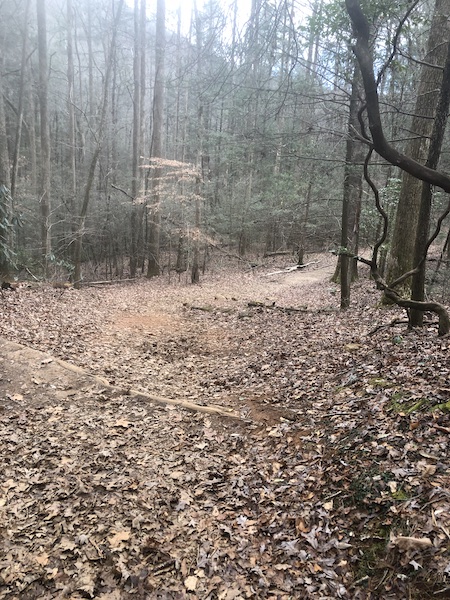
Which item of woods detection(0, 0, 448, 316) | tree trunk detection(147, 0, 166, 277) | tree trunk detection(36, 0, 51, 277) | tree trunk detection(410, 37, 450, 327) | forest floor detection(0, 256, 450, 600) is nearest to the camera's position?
forest floor detection(0, 256, 450, 600)

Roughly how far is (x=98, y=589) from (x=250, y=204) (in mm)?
22199

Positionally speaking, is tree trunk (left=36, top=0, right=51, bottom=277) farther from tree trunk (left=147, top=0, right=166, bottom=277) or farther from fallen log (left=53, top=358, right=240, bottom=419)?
fallen log (left=53, top=358, right=240, bottom=419)

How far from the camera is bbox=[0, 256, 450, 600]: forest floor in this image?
9.77 feet

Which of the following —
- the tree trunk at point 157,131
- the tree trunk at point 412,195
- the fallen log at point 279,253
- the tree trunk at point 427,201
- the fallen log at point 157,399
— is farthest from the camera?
the fallen log at point 279,253

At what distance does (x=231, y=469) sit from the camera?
14.2 ft

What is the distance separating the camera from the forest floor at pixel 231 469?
2977 mm

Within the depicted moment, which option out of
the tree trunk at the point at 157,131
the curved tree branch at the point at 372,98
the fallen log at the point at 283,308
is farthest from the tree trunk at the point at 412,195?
the tree trunk at the point at 157,131

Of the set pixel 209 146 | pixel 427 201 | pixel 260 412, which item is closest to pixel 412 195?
pixel 427 201

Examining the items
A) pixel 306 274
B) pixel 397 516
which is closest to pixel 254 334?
pixel 397 516

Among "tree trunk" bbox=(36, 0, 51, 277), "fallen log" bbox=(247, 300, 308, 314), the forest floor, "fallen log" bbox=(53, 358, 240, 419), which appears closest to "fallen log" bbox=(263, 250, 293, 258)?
"fallen log" bbox=(247, 300, 308, 314)

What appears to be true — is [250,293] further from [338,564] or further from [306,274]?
[338,564]

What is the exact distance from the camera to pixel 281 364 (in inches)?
273

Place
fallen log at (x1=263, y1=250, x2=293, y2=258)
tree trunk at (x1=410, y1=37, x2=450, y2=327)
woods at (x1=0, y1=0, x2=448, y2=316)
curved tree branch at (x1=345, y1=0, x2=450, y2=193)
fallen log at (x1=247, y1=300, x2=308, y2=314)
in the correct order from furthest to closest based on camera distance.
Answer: fallen log at (x1=263, y1=250, x2=293, y2=258)
fallen log at (x1=247, y1=300, x2=308, y2=314)
woods at (x1=0, y1=0, x2=448, y2=316)
tree trunk at (x1=410, y1=37, x2=450, y2=327)
curved tree branch at (x1=345, y1=0, x2=450, y2=193)

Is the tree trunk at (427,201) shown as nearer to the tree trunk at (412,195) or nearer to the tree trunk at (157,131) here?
the tree trunk at (412,195)
